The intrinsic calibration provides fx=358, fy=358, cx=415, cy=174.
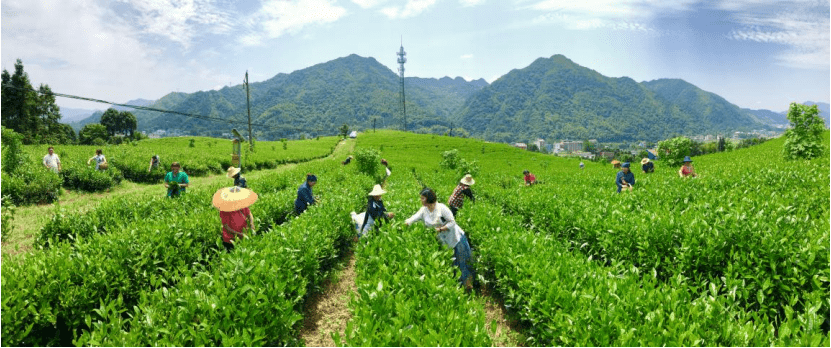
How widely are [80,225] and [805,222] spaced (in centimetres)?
1533

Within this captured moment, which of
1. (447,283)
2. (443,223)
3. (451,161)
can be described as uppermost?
(443,223)

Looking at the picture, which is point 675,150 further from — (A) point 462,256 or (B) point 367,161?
(A) point 462,256

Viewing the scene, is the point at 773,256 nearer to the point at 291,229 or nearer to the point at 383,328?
the point at 383,328

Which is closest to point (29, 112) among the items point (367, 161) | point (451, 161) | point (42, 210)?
point (42, 210)

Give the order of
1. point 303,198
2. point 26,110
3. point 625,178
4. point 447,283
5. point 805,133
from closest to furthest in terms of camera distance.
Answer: point 447,283 → point 303,198 → point 625,178 → point 805,133 → point 26,110

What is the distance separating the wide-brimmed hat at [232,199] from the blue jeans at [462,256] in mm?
4204

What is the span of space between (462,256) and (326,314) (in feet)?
9.22

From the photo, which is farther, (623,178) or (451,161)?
(451,161)

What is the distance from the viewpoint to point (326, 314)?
671 cm

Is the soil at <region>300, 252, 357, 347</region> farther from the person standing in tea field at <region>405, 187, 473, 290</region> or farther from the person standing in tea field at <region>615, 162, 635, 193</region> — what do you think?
the person standing in tea field at <region>615, 162, 635, 193</region>

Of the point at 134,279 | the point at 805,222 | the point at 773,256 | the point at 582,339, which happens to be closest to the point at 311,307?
the point at 134,279

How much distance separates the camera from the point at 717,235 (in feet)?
18.8

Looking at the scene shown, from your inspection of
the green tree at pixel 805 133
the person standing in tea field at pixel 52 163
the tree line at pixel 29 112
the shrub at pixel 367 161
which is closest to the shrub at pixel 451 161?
the shrub at pixel 367 161

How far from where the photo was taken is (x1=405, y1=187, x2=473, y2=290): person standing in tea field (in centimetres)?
680
